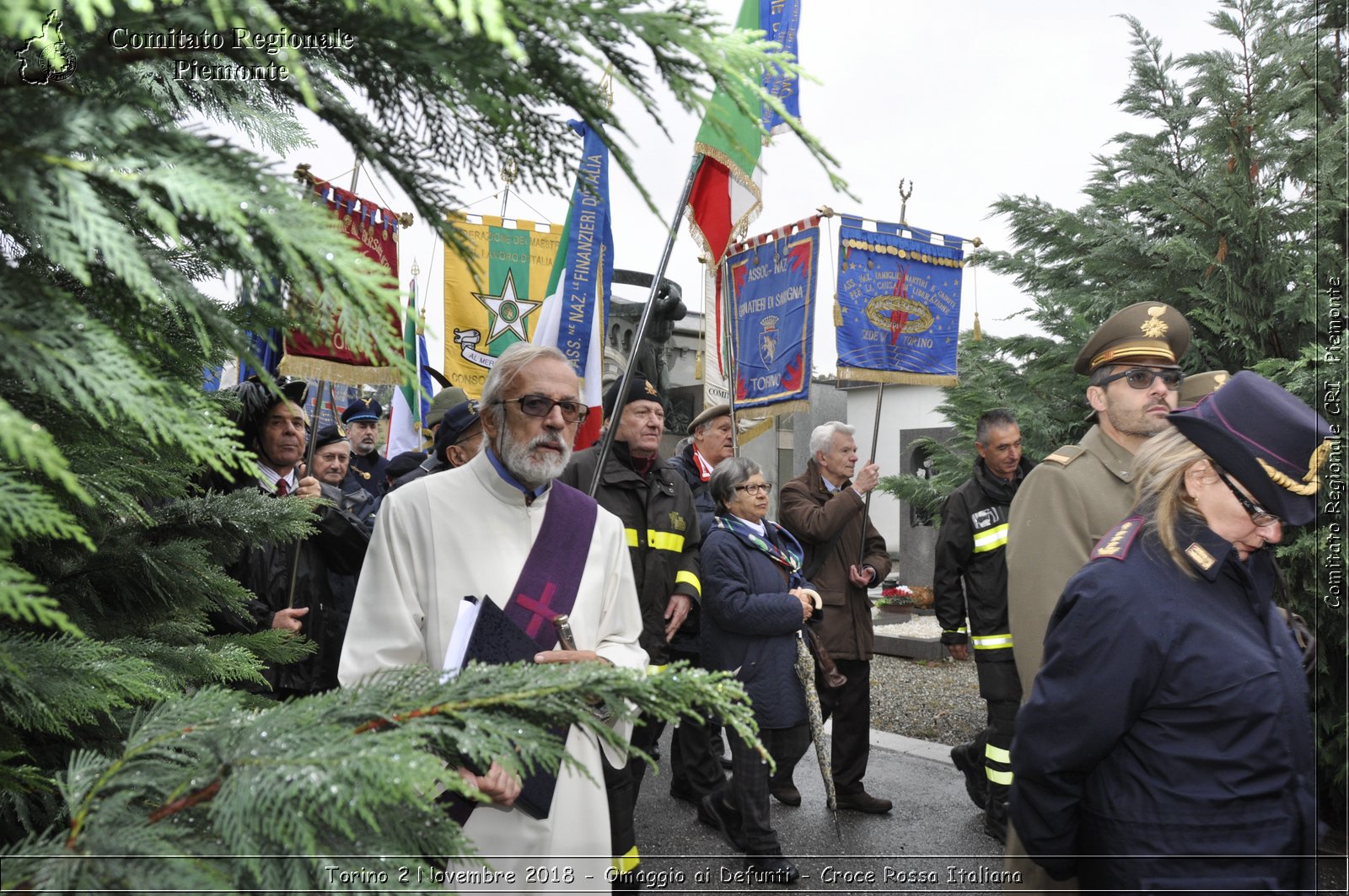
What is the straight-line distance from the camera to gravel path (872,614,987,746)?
25.5 ft

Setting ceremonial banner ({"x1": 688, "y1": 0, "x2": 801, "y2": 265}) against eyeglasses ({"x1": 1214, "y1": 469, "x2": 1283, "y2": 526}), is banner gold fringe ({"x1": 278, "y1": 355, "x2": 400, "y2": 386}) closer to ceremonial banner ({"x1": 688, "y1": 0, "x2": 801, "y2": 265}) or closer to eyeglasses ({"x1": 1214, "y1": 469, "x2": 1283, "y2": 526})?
ceremonial banner ({"x1": 688, "y1": 0, "x2": 801, "y2": 265})

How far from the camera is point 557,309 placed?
505 cm

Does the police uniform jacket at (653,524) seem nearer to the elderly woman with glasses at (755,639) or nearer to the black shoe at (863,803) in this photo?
Result: the elderly woman with glasses at (755,639)

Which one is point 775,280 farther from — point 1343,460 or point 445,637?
point 445,637

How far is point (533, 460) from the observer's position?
2.73 metres

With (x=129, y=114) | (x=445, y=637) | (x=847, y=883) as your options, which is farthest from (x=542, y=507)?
(x=847, y=883)

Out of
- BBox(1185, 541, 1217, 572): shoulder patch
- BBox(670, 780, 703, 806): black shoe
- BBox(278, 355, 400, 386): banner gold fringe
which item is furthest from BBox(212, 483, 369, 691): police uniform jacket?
BBox(1185, 541, 1217, 572): shoulder patch

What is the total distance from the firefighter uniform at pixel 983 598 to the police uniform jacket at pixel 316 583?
11.5ft

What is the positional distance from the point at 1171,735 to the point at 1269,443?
68 cm

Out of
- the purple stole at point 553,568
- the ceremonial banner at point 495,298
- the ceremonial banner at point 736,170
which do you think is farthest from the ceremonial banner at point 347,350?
the ceremonial banner at point 736,170

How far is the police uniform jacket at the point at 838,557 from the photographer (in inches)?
235

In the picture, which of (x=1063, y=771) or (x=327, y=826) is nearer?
(x=327, y=826)

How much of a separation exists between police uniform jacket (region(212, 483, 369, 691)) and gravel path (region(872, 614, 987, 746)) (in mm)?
5096

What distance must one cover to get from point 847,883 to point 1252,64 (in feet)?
19.4
